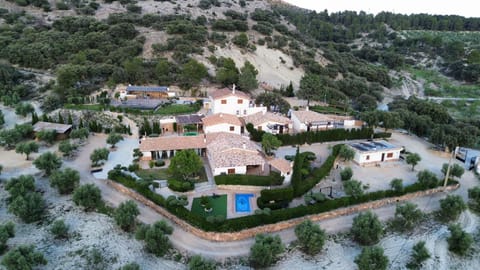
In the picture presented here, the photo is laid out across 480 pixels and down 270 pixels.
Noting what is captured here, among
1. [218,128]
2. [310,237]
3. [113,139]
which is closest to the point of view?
[310,237]

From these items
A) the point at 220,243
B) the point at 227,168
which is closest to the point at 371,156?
the point at 227,168

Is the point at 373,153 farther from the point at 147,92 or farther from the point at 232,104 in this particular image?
the point at 147,92

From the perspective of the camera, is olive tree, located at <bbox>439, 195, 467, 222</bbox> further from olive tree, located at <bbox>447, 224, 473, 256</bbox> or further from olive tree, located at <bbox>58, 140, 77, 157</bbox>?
olive tree, located at <bbox>58, 140, 77, 157</bbox>

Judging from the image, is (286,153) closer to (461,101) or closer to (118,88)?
(118,88)

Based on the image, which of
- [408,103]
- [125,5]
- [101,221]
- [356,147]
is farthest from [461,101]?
[125,5]

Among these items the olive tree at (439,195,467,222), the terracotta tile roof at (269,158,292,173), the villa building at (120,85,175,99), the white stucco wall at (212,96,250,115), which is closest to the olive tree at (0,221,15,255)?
the terracotta tile roof at (269,158,292,173)

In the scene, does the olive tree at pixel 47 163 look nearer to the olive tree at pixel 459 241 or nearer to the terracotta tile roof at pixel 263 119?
the terracotta tile roof at pixel 263 119
